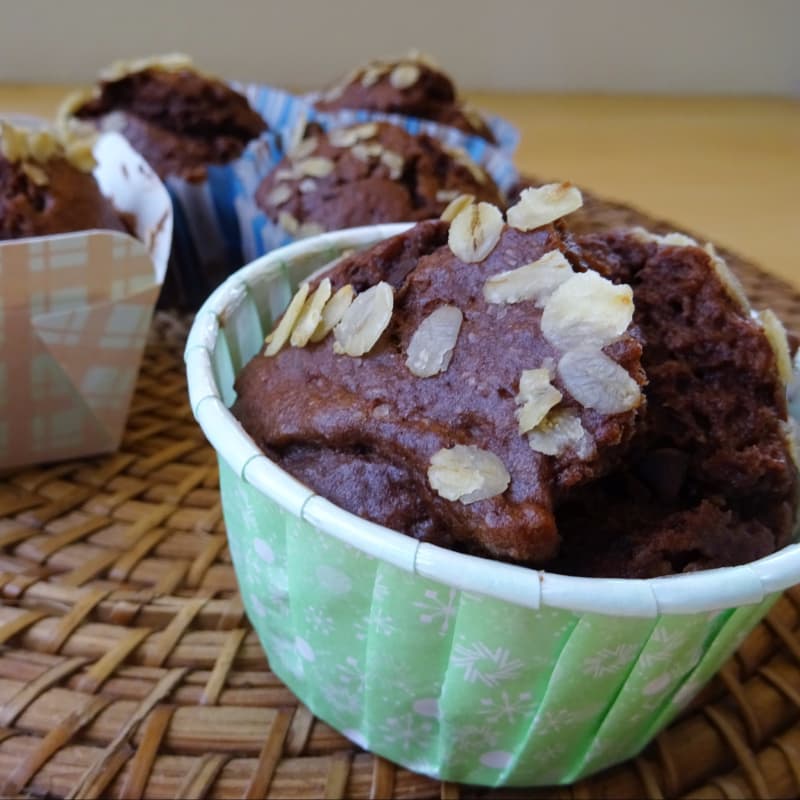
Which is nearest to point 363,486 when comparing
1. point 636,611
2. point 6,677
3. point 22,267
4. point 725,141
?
point 636,611

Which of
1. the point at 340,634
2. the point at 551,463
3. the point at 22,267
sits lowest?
the point at 340,634

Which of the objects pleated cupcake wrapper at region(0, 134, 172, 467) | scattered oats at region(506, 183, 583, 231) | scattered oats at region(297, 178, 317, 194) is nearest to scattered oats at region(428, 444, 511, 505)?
scattered oats at region(506, 183, 583, 231)

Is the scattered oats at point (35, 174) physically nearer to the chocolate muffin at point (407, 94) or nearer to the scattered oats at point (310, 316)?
the scattered oats at point (310, 316)

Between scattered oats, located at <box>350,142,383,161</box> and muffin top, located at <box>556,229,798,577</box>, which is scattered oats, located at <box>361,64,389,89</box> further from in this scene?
muffin top, located at <box>556,229,798,577</box>

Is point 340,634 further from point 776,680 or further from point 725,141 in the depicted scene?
point 725,141

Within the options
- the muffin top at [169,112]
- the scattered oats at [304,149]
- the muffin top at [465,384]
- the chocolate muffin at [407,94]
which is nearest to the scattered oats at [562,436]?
the muffin top at [465,384]

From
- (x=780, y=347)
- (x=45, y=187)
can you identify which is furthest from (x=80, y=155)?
(x=780, y=347)
